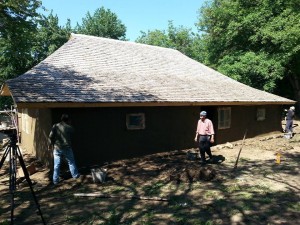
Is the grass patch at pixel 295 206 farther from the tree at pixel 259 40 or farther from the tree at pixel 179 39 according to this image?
the tree at pixel 179 39

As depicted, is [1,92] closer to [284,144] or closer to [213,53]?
[284,144]

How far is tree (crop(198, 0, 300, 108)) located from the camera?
2366 centimetres

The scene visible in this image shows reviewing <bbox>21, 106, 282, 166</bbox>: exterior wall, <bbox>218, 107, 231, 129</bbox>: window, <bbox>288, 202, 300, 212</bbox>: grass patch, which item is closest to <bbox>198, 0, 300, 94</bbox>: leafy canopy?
<bbox>218, 107, 231, 129</bbox>: window

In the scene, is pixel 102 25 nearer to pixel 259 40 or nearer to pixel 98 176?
pixel 259 40

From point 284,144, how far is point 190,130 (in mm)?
4805

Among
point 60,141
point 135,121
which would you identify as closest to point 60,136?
point 60,141

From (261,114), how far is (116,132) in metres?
9.73

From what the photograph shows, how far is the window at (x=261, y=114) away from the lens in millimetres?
17472

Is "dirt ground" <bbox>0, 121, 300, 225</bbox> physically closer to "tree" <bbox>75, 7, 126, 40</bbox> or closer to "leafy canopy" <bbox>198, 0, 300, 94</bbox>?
"leafy canopy" <bbox>198, 0, 300, 94</bbox>

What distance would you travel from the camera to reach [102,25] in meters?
43.2

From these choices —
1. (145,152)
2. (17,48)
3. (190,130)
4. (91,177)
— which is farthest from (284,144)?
(17,48)

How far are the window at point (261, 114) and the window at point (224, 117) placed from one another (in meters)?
2.55

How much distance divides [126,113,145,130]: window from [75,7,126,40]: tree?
3337 cm

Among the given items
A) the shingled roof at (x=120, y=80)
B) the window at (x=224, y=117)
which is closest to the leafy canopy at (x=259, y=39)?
the shingled roof at (x=120, y=80)
